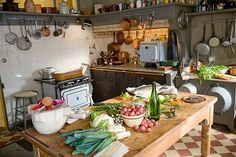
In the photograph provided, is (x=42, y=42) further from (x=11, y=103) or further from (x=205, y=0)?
(x=205, y=0)

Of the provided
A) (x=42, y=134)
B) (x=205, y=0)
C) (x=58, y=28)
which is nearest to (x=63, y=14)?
(x=58, y=28)

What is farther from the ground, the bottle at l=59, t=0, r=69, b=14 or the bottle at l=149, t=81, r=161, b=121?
the bottle at l=59, t=0, r=69, b=14

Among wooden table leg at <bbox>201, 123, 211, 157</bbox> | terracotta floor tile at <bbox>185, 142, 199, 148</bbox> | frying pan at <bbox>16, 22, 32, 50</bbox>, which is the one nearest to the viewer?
wooden table leg at <bbox>201, 123, 211, 157</bbox>

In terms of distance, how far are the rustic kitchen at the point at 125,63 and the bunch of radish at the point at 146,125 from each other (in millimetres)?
41

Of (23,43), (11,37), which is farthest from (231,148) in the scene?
(11,37)

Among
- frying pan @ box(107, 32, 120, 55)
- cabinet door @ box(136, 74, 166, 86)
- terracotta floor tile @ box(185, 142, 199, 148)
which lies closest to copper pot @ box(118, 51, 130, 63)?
frying pan @ box(107, 32, 120, 55)

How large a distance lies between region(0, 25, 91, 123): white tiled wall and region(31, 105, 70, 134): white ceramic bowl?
248cm

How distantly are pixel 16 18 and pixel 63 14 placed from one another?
81 centimetres

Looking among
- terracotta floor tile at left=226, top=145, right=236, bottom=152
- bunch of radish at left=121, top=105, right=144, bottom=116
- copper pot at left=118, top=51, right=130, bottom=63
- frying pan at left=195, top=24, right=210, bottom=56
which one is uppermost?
frying pan at left=195, top=24, right=210, bottom=56

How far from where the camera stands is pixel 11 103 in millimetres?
3660

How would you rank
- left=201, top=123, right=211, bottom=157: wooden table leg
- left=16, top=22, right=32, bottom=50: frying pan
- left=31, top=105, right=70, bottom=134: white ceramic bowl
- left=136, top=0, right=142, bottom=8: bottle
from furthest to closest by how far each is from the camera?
left=136, top=0, right=142, bottom=8: bottle < left=16, top=22, right=32, bottom=50: frying pan < left=201, top=123, right=211, bottom=157: wooden table leg < left=31, top=105, right=70, bottom=134: white ceramic bowl

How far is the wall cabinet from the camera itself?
144 inches

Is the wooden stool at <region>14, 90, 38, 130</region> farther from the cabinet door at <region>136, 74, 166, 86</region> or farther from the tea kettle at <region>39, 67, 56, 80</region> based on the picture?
the cabinet door at <region>136, 74, 166, 86</region>

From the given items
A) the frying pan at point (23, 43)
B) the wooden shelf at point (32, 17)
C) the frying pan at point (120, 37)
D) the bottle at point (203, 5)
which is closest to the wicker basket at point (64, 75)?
the frying pan at point (23, 43)
